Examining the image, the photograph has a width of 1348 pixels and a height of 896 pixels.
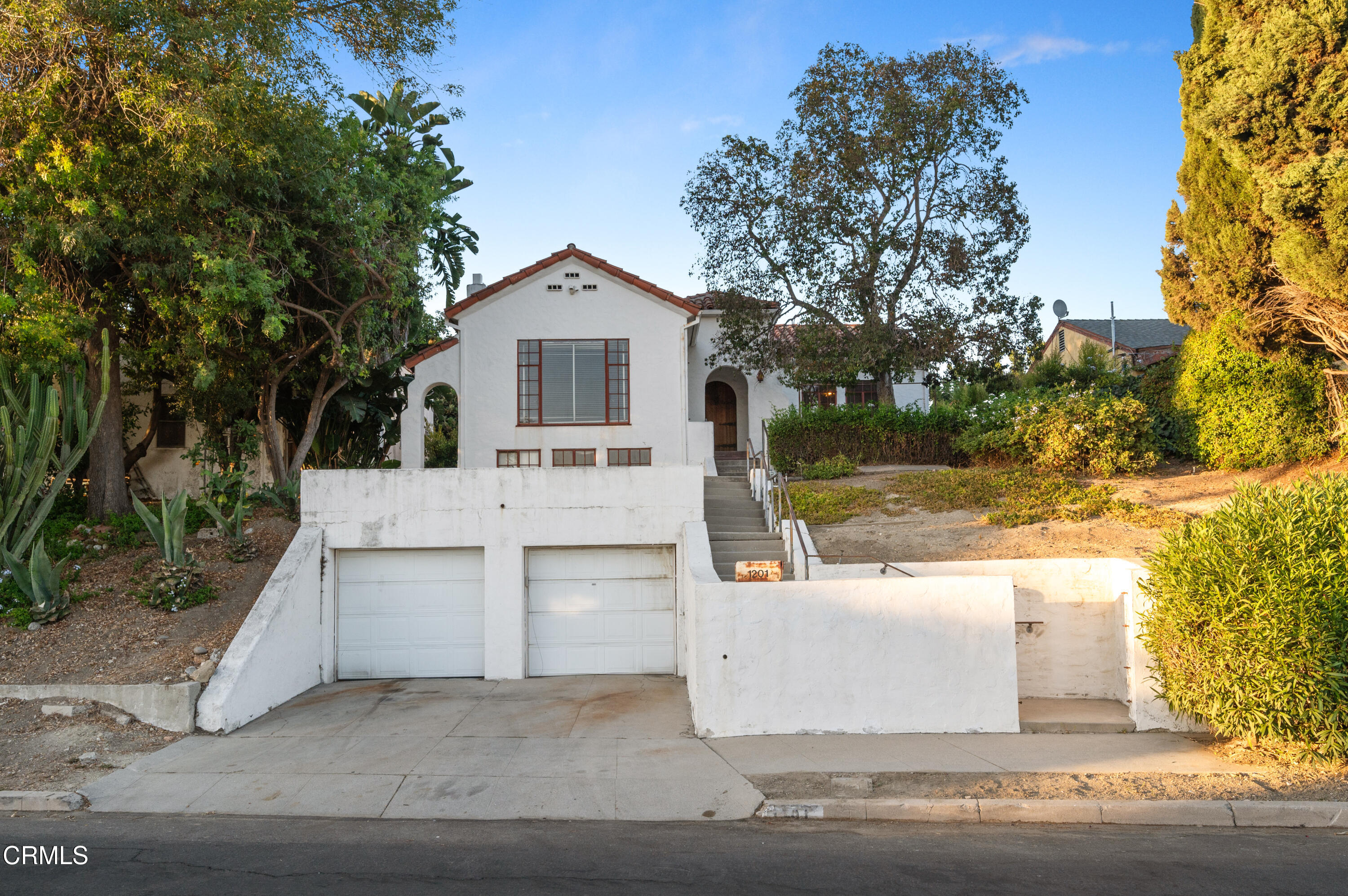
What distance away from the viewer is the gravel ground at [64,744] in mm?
7699

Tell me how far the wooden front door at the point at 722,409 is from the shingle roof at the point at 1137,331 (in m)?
17.1

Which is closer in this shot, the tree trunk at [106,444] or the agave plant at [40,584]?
the agave plant at [40,584]

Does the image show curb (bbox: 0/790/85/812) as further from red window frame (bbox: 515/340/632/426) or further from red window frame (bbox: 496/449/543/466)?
red window frame (bbox: 515/340/632/426)

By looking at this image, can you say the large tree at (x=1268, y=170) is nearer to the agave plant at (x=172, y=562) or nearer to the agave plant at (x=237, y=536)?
the agave plant at (x=237, y=536)

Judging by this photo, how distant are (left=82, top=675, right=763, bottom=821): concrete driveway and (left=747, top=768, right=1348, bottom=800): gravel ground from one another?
614mm

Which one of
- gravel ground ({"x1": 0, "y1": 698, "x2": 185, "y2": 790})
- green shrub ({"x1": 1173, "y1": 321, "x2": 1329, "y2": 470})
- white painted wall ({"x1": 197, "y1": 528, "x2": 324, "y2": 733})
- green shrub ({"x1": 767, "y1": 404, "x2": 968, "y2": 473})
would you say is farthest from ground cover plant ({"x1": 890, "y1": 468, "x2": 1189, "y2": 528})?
gravel ground ({"x1": 0, "y1": 698, "x2": 185, "y2": 790})

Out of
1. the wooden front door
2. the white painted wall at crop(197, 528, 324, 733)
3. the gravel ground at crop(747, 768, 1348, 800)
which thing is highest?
the wooden front door

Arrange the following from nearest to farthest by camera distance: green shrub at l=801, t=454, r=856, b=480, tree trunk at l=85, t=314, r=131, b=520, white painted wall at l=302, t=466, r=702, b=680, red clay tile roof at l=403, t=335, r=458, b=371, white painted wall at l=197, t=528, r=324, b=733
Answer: white painted wall at l=197, t=528, r=324, b=733
white painted wall at l=302, t=466, r=702, b=680
tree trunk at l=85, t=314, r=131, b=520
red clay tile roof at l=403, t=335, r=458, b=371
green shrub at l=801, t=454, r=856, b=480

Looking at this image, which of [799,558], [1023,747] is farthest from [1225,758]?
[799,558]

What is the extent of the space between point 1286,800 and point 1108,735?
1.94 m

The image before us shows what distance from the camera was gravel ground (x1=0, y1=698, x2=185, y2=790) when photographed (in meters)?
7.70

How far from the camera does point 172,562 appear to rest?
1129cm

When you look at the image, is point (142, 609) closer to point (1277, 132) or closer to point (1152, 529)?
point (1152, 529)

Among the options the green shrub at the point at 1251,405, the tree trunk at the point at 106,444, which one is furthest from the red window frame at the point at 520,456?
the green shrub at the point at 1251,405
